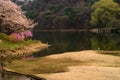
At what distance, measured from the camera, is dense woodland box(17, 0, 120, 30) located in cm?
13400

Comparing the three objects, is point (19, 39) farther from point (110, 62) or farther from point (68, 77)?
point (68, 77)

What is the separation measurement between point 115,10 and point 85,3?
50411 mm

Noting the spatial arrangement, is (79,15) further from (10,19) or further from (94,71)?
(94,71)

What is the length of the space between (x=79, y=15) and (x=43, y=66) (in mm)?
137045

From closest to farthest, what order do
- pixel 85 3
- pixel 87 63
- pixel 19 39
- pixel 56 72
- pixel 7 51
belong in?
pixel 56 72
pixel 87 63
pixel 7 51
pixel 19 39
pixel 85 3

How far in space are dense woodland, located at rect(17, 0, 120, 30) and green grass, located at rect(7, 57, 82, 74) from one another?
310ft

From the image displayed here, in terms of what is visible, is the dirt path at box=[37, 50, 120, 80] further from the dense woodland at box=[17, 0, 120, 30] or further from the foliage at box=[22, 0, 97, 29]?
the foliage at box=[22, 0, 97, 29]

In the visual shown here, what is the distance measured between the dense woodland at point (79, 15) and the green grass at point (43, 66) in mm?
94600

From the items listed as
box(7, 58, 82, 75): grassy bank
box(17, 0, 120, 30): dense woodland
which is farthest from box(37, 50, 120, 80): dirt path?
box(17, 0, 120, 30): dense woodland

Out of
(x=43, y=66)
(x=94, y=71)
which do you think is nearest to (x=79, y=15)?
(x=43, y=66)

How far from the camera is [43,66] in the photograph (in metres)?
37.8

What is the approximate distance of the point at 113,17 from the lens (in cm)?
13412

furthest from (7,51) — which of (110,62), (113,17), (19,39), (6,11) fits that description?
(113,17)

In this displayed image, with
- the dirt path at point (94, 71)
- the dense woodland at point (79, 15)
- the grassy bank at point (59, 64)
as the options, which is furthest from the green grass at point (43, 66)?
the dense woodland at point (79, 15)
